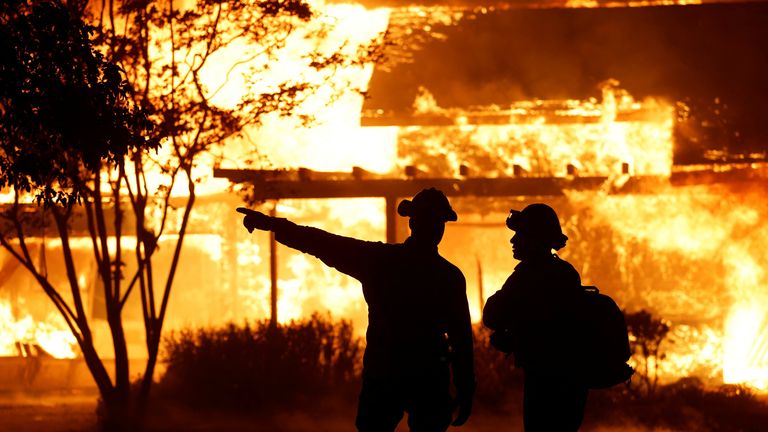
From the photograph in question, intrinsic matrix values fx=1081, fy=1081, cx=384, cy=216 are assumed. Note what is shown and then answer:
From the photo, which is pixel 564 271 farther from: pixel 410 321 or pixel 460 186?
pixel 460 186

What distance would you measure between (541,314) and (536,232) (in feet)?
1.12

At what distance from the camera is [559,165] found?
21.4m

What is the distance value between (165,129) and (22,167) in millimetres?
3967

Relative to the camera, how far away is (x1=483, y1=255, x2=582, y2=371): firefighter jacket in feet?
14.5

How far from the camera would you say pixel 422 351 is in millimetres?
4242

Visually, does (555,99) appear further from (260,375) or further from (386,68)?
(260,375)

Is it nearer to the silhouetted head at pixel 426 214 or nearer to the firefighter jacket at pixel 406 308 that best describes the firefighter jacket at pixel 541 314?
the firefighter jacket at pixel 406 308

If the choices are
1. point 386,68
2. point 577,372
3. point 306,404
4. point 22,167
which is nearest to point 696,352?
point 306,404

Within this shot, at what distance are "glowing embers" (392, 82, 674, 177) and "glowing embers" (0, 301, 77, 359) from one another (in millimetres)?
8528

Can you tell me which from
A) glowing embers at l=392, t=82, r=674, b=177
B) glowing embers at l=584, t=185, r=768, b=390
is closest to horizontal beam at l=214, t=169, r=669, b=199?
glowing embers at l=584, t=185, r=768, b=390

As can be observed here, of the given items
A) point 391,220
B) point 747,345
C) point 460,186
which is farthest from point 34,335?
point 747,345

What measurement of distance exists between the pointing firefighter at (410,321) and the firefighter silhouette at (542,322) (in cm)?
24

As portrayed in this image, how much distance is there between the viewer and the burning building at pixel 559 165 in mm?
17734

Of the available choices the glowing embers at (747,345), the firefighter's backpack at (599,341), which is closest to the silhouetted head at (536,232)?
the firefighter's backpack at (599,341)
